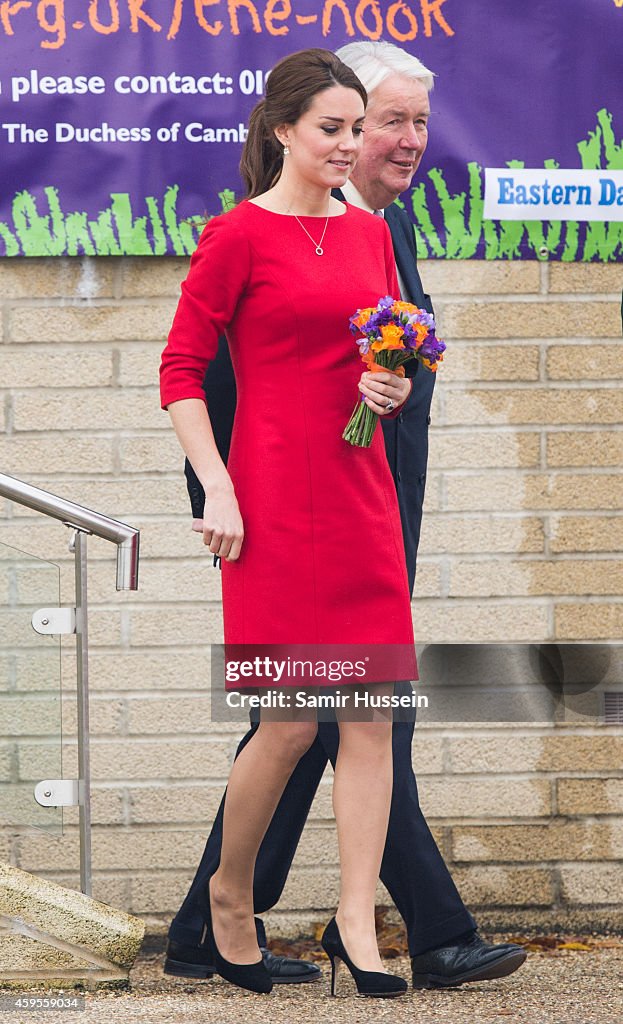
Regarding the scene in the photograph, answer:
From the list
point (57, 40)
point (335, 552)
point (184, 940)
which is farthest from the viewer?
point (57, 40)

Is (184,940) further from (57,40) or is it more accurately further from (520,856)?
(57,40)

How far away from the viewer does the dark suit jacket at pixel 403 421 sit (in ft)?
10.5

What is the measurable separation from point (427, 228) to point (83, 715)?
1.77m

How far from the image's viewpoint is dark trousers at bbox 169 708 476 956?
3.30 metres

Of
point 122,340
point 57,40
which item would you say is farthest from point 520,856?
point 57,40

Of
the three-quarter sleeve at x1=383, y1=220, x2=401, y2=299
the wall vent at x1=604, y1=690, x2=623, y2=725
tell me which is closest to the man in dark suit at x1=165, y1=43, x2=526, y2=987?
the three-quarter sleeve at x1=383, y1=220, x2=401, y2=299

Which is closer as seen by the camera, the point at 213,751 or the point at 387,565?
the point at 387,565

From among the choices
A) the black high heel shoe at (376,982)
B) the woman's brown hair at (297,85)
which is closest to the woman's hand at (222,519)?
the woman's brown hair at (297,85)

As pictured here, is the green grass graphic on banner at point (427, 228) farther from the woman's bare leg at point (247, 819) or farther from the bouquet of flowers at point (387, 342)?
the woman's bare leg at point (247, 819)

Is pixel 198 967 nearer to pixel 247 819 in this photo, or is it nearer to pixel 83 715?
pixel 247 819

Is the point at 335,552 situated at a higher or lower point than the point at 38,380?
lower

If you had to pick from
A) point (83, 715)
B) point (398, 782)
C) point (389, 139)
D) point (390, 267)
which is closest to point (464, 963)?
point (398, 782)

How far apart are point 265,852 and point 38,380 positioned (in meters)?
1.59

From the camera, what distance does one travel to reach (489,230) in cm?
428
